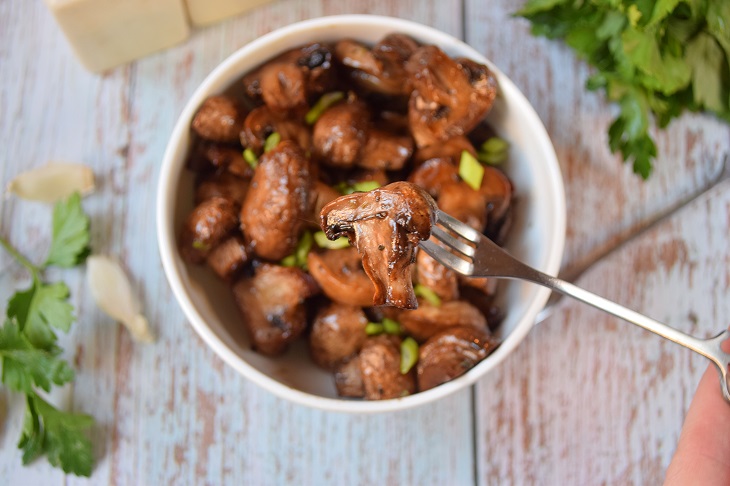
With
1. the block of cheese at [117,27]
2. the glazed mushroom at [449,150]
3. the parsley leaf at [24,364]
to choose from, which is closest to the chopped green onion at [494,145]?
the glazed mushroom at [449,150]

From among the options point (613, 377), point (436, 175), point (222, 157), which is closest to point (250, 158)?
point (222, 157)

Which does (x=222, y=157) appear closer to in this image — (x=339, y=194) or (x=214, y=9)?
(x=339, y=194)

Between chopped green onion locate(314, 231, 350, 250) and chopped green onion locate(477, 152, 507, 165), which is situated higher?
chopped green onion locate(314, 231, 350, 250)

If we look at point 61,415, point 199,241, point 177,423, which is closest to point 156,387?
point 177,423

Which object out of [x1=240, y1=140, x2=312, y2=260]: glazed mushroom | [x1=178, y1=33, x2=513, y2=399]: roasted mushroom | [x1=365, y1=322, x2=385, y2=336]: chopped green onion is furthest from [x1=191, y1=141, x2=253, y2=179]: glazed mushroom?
[x1=365, y1=322, x2=385, y2=336]: chopped green onion

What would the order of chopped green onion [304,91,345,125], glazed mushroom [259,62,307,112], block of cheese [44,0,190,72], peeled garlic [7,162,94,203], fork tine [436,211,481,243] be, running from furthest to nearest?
peeled garlic [7,162,94,203] → block of cheese [44,0,190,72] → chopped green onion [304,91,345,125] → glazed mushroom [259,62,307,112] → fork tine [436,211,481,243]

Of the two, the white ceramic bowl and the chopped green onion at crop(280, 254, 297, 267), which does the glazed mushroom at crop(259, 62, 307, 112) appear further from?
the chopped green onion at crop(280, 254, 297, 267)

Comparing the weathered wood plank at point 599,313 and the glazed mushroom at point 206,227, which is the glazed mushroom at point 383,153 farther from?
the weathered wood plank at point 599,313
